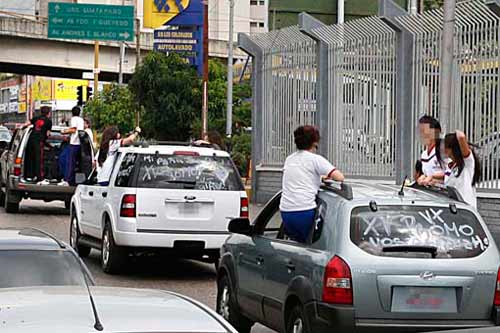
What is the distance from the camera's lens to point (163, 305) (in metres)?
4.36

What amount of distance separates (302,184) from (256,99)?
61.2ft

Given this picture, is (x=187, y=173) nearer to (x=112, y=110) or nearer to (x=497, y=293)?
(x=497, y=293)

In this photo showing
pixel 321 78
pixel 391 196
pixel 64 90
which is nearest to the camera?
pixel 391 196

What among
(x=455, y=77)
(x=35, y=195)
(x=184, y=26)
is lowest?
(x=35, y=195)

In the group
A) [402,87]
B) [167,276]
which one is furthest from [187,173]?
[402,87]

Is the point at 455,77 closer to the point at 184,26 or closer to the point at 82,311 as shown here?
the point at 82,311

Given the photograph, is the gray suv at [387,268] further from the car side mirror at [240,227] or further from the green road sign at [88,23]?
the green road sign at [88,23]

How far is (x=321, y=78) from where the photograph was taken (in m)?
24.5

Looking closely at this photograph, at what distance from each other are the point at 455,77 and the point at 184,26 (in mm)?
28089

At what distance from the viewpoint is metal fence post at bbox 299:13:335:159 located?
2436cm

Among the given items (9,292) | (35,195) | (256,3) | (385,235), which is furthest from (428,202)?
(256,3)

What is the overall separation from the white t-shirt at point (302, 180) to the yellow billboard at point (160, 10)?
37189 millimetres

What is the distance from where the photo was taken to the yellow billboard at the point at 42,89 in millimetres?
99312

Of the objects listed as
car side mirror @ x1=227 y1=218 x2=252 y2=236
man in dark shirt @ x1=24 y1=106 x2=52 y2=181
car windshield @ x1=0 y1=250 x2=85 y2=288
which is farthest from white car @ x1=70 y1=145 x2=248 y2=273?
man in dark shirt @ x1=24 y1=106 x2=52 y2=181
